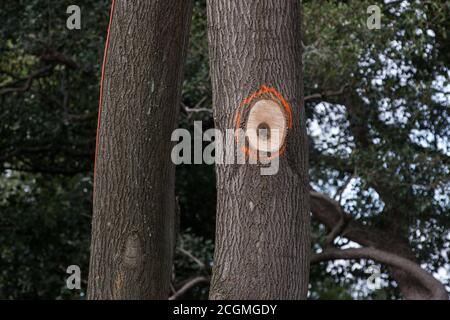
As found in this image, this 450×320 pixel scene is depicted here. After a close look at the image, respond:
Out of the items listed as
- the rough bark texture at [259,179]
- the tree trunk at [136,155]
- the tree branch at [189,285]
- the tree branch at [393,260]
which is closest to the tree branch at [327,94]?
the tree branch at [393,260]

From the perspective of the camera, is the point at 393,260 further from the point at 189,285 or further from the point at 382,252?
the point at 189,285

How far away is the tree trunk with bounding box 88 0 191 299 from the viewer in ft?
12.0

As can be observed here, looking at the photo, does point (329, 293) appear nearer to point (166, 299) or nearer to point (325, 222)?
point (325, 222)

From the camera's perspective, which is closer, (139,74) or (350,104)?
(139,74)

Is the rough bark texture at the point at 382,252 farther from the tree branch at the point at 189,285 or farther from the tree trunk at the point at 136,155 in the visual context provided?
the tree trunk at the point at 136,155

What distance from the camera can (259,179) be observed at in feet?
10.1

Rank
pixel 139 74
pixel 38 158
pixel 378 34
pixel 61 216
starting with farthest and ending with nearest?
pixel 38 158, pixel 61 216, pixel 378 34, pixel 139 74

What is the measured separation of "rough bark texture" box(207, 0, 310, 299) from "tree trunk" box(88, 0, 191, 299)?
1.72 feet

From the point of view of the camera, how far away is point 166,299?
→ 3.73 m

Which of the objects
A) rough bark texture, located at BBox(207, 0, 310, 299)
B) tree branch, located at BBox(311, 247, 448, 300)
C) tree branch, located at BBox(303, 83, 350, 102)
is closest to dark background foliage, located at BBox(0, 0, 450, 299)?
tree branch, located at BBox(303, 83, 350, 102)

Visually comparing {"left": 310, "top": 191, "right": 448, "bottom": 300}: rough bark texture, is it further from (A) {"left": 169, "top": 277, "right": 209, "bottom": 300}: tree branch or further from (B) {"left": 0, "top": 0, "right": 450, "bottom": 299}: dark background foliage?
(A) {"left": 169, "top": 277, "right": 209, "bottom": 300}: tree branch

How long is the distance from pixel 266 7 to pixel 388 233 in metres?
5.27

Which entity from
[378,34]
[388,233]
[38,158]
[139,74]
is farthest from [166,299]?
[38,158]

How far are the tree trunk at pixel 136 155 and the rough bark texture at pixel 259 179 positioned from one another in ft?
1.72
